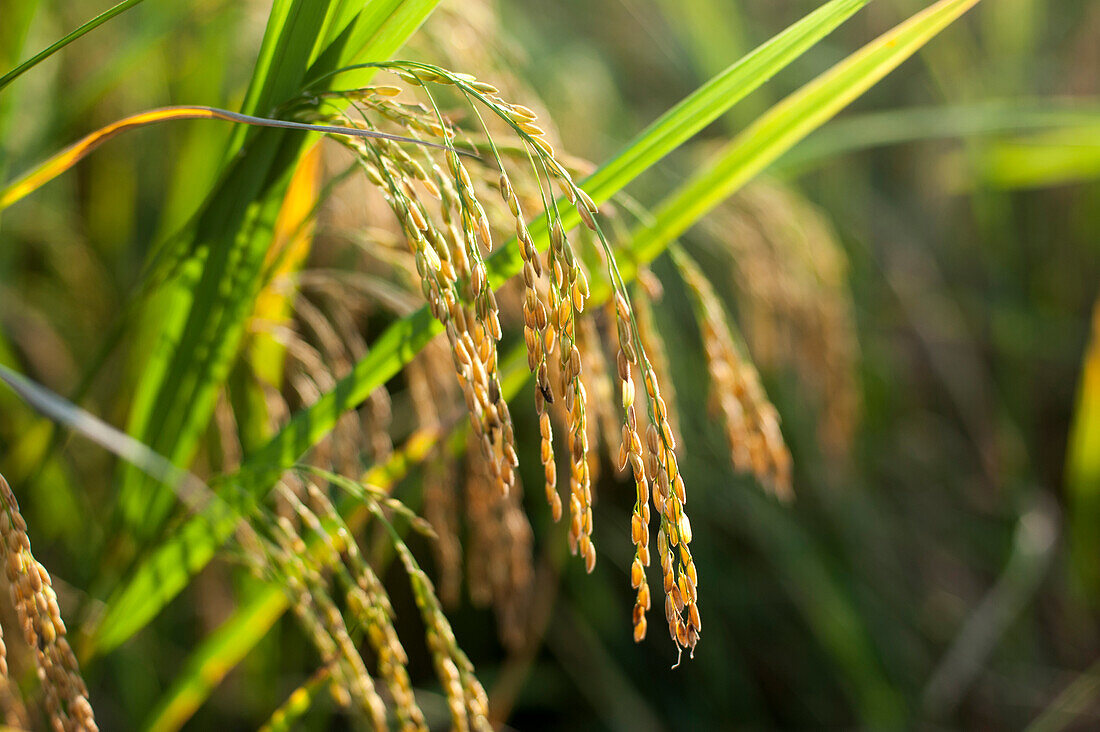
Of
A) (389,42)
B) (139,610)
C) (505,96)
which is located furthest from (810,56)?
(139,610)

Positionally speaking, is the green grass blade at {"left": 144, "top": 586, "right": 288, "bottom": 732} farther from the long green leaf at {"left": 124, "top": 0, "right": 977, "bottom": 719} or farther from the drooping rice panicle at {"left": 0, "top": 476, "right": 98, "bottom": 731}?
the drooping rice panicle at {"left": 0, "top": 476, "right": 98, "bottom": 731}

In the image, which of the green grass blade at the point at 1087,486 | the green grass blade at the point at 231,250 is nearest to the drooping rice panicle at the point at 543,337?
the green grass blade at the point at 231,250

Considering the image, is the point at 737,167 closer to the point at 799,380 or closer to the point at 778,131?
the point at 778,131

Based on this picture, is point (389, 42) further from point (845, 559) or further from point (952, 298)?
point (952, 298)

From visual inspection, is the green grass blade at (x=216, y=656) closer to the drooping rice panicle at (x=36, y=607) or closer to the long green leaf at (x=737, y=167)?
the long green leaf at (x=737, y=167)

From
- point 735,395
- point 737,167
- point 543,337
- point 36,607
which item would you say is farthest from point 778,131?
point 36,607

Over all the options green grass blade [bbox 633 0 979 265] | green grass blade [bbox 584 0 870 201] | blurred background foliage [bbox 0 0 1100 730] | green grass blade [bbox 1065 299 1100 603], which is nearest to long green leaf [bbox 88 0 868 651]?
green grass blade [bbox 584 0 870 201]
